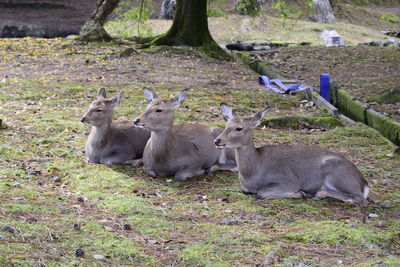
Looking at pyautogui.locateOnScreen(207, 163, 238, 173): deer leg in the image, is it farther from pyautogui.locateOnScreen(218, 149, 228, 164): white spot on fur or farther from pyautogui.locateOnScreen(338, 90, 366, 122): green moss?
pyautogui.locateOnScreen(338, 90, 366, 122): green moss

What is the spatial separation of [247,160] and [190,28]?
45.6 feet

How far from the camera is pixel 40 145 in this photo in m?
9.16

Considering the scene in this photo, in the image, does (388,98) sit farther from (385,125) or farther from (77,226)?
(77,226)

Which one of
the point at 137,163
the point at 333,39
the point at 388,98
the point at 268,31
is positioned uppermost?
the point at 137,163

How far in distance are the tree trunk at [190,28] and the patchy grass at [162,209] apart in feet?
27.4

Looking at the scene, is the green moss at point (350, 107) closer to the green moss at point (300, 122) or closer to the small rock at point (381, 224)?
the green moss at point (300, 122)

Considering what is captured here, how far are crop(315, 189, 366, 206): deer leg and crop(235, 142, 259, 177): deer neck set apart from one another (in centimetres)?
73

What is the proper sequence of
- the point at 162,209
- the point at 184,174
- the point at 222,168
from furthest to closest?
the point at 222,168 < the point at 184,174 < the point at 162,209

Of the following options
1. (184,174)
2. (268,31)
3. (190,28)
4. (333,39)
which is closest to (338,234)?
(184,174)

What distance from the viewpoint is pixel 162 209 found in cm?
661

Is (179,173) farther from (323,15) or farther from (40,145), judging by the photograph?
(323,15)

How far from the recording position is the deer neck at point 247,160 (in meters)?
7.25

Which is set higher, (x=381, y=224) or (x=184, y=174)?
(x=381, y=224)

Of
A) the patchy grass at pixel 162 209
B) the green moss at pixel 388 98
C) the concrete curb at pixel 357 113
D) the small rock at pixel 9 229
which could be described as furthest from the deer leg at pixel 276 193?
the green moss at pixel 388 98
